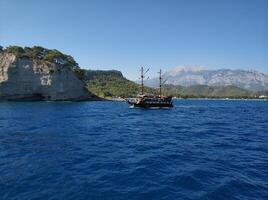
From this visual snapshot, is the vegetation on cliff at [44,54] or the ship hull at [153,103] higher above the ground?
the vegetation on cliff at [44,54]

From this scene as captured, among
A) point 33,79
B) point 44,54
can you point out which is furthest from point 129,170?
point 44,54

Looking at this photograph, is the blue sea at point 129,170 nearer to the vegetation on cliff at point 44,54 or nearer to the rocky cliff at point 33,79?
the rocky cliff at point 33,79

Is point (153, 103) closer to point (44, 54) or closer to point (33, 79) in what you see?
point (33, 79)

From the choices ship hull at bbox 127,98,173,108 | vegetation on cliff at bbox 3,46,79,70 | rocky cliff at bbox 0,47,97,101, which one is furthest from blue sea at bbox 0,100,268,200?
vegetation on cliff at bbox 3,46,79,70

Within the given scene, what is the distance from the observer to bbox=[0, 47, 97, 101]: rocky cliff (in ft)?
389

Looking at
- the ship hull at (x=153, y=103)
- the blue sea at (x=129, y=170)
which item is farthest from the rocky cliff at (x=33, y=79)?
the blue sea at (x=129, y=170)

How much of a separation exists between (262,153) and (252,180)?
9.19 meters

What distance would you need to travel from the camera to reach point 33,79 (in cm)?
12256

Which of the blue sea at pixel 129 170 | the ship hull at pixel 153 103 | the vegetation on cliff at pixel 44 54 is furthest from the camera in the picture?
the vegetation on cliff at pixel 44 54

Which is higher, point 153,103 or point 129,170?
point 153,103

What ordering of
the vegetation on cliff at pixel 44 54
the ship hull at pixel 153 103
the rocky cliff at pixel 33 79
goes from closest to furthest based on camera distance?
1. the ship hull at pixel 153 103
2. the rocky cliff at pixel 33 79
3. the vegetation on cliff at pixel 44 54

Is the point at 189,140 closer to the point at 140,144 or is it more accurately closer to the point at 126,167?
the point at 140,144

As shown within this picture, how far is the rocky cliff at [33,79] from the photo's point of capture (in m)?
119

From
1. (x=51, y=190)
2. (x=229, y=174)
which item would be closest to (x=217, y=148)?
(x=229, y=174)
